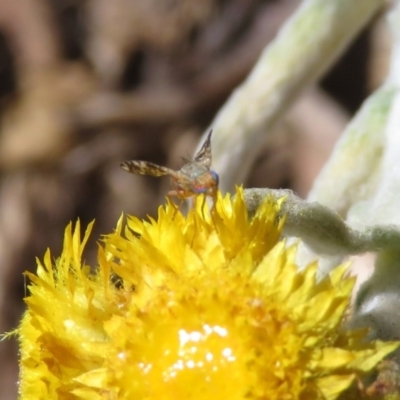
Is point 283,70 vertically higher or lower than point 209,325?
higher

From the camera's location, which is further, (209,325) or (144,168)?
(144,168)

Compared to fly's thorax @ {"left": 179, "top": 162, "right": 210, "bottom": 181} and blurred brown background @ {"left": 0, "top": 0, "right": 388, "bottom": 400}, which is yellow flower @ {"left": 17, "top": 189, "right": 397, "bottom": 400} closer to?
fly's thorax @ {"left": 179, "top": 162, "right": 210, "bottom": 181}

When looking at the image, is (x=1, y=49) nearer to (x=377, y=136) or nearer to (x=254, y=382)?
(x=377, y=136)

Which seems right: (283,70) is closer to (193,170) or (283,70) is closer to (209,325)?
(193,170)

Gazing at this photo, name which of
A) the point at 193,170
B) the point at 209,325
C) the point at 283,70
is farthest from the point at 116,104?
the point at 209,325

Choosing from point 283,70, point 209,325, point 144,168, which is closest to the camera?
point 209,325

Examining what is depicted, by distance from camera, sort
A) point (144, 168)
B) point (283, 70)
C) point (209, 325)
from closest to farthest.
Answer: point (209, 325) < point (144, 168) < point (283, 70)

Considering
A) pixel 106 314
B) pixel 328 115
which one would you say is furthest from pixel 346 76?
pixel 106 314

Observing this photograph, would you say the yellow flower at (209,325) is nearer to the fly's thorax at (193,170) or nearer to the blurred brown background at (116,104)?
the fly's thorax at (193,170)
